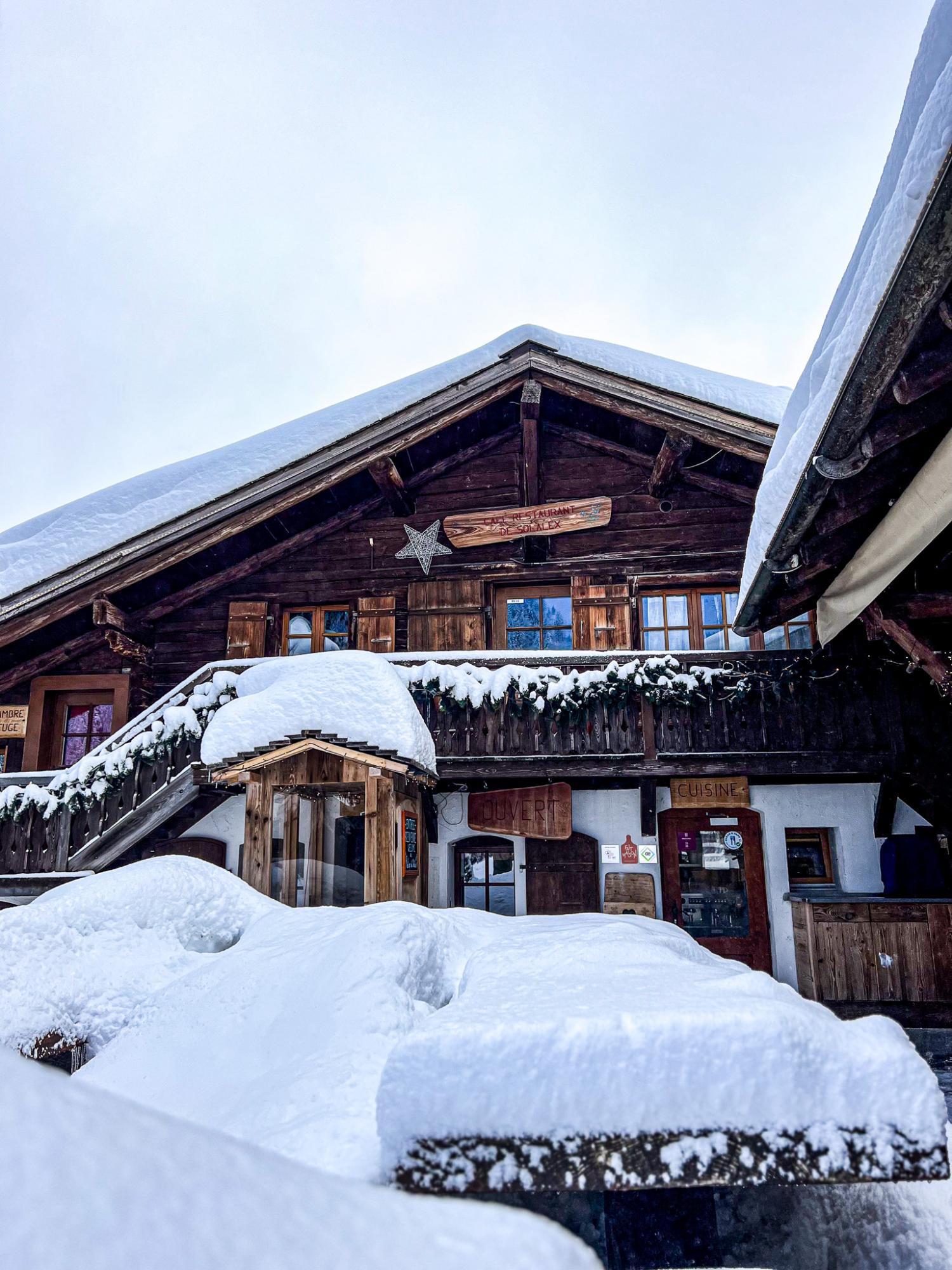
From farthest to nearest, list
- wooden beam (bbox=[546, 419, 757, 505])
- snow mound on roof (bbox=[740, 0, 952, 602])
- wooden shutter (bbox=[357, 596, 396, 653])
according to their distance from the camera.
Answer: wooden shutter (bbox=[357, 596, 396, 653]) → wooden beam (bbox=[546, 419, 757, 505]) → snow mound on roof (bbox=[740, 0, 952, 602])

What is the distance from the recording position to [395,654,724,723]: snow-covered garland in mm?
9352

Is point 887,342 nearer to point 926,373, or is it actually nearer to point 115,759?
point 926,373

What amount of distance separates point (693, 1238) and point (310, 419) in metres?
13.4

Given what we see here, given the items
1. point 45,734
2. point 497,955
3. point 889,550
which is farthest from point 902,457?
point 45,734

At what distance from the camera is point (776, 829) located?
1008cm

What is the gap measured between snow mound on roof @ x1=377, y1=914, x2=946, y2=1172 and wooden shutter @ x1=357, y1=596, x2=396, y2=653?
10260 mm

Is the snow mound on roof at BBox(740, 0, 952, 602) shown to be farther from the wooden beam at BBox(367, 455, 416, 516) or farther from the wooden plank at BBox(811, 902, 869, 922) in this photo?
the wooden beam at BBox(367, 455, 416, 516)

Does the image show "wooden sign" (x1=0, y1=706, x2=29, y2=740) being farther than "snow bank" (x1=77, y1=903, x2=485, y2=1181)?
Yes

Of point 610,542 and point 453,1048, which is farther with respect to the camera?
point 610,542

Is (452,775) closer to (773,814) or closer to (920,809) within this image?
(773,814)

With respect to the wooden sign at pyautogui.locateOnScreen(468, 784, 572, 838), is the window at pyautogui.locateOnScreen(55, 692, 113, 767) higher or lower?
higher

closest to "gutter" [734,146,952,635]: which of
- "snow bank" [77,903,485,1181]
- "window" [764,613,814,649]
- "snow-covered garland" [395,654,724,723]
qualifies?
"snow bank" [77,903,485,1181]

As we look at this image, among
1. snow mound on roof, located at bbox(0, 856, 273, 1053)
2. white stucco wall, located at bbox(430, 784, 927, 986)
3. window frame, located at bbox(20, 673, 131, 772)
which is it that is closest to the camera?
snow mound on roof, located at bbox(0, 856, 273, 1053)

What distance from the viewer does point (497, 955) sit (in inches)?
84.3
